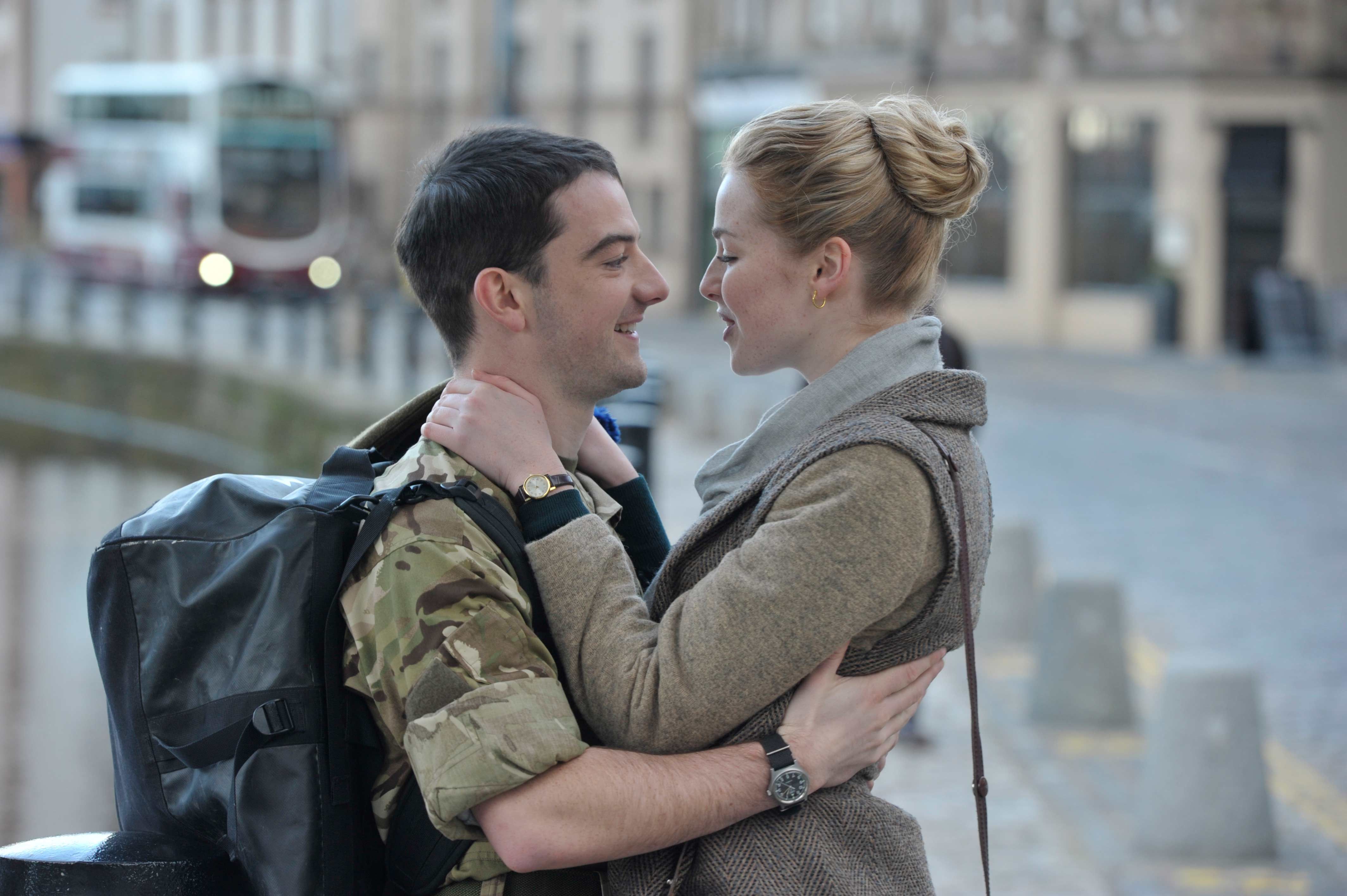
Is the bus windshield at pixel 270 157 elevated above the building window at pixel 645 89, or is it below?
below

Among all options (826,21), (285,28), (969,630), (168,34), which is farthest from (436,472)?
(168,34)

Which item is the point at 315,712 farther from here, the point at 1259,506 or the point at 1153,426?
the point at 1153,426

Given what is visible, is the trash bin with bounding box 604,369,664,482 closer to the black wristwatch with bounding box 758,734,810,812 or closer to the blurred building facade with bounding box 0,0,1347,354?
the black wristwatch with bounding box 758,734,810,812

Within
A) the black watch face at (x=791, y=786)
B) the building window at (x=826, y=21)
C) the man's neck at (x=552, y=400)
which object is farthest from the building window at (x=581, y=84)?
the black watch face at (x=791, y=786)

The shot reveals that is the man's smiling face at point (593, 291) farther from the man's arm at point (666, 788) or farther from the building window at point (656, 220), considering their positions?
the building window at point (656, 220)

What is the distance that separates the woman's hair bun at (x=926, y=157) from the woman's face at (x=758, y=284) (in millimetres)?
174

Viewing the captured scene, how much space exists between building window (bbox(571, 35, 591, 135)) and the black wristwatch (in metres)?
42.2

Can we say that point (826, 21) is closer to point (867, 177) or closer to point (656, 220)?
point (656, 220)

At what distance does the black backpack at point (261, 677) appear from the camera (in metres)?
2.02

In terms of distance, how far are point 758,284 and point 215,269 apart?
28228 mm

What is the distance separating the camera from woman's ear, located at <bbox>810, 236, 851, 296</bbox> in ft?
7.13

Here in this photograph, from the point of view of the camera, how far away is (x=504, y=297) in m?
2.28

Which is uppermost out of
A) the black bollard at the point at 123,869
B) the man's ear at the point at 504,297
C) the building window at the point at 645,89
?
the building window at the point at 645,89

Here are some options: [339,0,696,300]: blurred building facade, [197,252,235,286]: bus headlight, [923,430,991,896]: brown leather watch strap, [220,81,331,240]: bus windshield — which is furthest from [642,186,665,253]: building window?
[923,430,991,896]: brown leather watch strap
